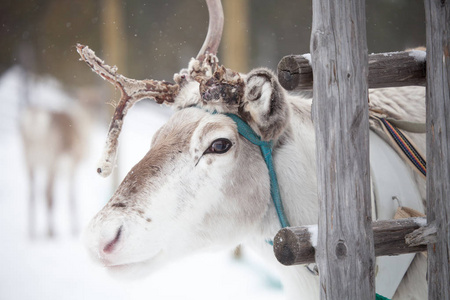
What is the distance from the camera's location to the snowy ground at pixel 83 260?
5.18 metres

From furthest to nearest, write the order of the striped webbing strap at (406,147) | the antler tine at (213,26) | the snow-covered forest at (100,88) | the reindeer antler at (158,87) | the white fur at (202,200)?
the snow-covered forest at (100,88) → the antler tine at (213,26) → the striped webbing strap at (406,147) → the reindeer antler at (158,87) → the white fur at (202,200)

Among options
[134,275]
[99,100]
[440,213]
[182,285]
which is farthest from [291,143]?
[99,100]

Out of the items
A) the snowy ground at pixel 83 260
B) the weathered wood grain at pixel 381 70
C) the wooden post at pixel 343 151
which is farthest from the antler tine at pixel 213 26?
the snowy ground at pixel 83 260

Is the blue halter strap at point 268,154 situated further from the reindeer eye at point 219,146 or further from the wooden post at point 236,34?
the wooden post at point 236,34

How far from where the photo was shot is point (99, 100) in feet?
21.5

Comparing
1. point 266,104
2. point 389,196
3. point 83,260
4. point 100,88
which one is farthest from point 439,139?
point 100,88

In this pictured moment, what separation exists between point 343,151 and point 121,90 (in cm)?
116

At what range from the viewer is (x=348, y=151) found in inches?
63.7

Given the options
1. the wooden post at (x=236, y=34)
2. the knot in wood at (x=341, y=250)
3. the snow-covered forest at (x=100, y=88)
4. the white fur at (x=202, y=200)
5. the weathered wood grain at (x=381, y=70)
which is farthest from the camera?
the wooden post at (x=236, y=34)

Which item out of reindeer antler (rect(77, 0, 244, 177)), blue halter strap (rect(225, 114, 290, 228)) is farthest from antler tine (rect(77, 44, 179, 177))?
blue halter strap (rect(225, 114, 290, 228))

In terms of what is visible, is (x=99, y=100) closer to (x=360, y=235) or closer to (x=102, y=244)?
(x=102, y=244)

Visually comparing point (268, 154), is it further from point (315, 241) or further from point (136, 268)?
point (136, 268)

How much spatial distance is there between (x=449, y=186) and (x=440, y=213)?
0.33 ft

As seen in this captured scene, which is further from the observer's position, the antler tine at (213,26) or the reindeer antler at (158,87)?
the antler tine at (213,26)
